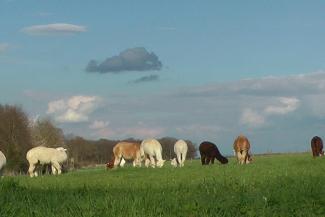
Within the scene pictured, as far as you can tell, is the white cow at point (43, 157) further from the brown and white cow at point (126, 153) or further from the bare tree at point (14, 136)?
the bare tree at point (14, 136)

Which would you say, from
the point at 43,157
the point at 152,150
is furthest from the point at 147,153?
the point at 43,157

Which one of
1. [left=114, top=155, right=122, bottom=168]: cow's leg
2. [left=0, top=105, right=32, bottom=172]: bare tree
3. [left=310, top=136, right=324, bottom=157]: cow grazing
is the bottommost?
[left=114, top=155, right=122, bottom=168]: cow's leg

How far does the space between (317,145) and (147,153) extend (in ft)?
42.7

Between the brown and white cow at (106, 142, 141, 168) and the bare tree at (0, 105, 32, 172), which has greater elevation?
the bare tree at (0, 105, 32, 172)

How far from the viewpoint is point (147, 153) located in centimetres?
4266

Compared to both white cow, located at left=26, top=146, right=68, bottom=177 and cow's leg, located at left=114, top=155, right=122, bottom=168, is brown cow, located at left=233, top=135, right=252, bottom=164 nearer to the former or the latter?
cow's leg, located at left=114, top=155, right=122, bottom=168

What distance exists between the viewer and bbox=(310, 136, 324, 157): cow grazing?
4428 cm

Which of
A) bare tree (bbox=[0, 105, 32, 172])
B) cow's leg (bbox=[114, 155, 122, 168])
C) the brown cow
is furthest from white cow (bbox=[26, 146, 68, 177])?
bare tree (bbox=[0, 105, 32, 172])

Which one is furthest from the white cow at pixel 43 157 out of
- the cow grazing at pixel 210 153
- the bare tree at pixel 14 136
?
the bare tree at pixel 14 136

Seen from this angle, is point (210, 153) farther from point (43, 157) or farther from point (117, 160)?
point (43, 157)

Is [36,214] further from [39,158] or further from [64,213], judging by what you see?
[39,158]

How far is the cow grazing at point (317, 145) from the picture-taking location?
145 ft

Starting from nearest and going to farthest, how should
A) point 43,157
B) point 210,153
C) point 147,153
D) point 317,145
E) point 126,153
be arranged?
point 43,157 < point 147,153 < point 210,153 < point 317,145 < point 126,153

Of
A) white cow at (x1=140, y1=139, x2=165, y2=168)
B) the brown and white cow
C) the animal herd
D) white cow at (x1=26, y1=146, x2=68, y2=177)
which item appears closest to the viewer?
white cow at (x1=26, y1=146, x2=68, y2=177)
